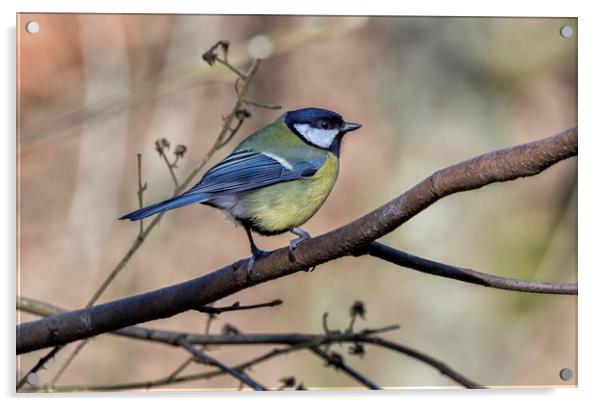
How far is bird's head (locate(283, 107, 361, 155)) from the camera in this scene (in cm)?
193

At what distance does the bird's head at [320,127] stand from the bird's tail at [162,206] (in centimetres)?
36

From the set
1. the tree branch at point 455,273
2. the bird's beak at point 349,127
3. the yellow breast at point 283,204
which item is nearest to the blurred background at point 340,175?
the bird's beak at point 349,127

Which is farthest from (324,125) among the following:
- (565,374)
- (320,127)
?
(565,374)

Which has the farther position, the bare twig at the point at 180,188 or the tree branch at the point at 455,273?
the bare twig at the point at 180,188

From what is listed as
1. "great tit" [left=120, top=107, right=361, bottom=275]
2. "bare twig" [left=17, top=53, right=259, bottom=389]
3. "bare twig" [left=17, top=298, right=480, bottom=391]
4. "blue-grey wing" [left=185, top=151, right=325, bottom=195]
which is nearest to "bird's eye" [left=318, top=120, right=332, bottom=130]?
"great tit" [left=120, top=107, right=361, bottom=275]

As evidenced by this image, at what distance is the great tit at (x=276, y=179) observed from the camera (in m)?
1.76

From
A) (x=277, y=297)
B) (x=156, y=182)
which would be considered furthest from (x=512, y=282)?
(x=156, y=182)

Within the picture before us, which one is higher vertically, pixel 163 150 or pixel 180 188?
pixel 163 150

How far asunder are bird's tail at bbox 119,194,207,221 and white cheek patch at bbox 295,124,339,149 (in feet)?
1.16

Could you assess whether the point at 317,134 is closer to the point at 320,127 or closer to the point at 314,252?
the point at 320,127

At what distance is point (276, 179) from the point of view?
1.80m

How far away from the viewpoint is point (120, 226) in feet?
6.63
